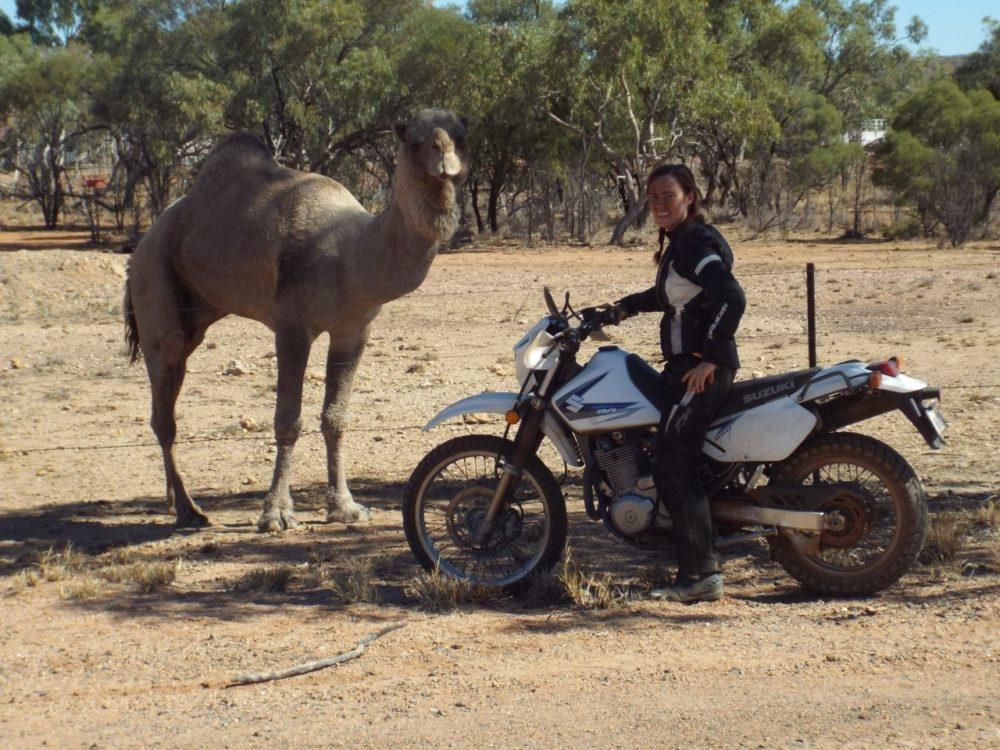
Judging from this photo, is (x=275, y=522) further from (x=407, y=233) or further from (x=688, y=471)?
(x=688, y=471)

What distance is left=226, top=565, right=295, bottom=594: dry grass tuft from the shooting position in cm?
631

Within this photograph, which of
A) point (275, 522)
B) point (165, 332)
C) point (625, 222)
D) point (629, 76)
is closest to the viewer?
point (275, 522)

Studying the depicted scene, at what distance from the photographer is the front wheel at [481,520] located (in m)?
5.95

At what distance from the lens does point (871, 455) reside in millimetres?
5547

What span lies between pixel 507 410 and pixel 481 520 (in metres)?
0.54

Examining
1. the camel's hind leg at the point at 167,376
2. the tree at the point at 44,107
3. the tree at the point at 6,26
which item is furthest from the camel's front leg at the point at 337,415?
A: the tree at the point at 6,26

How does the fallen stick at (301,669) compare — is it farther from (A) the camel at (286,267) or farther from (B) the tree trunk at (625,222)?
(B) the tree trunk at (625,222)

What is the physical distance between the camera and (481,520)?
20.0 ft

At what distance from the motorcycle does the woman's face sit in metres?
0.65

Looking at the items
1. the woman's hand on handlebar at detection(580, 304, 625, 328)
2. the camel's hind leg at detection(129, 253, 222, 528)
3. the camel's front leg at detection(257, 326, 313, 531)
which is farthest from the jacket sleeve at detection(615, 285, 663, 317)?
the camel's hind leg at detection(129, 253, 222, 528)

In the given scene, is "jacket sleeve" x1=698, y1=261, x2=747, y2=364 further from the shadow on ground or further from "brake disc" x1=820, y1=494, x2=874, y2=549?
the shadow on ground

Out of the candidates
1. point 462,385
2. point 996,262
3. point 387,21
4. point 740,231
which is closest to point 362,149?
point 387,21

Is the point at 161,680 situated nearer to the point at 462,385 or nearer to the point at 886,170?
the point at 462,385

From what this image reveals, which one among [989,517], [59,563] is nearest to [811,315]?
[989,517]
